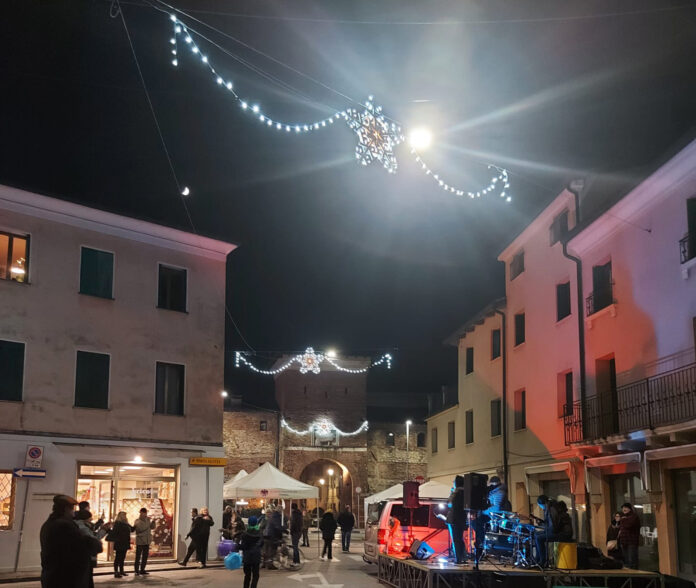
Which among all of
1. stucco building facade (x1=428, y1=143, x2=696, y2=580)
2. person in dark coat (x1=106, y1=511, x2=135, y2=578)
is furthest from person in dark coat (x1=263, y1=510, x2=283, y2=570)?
stucco building facade (x1=428, y1=143, x2=696, y2=580)

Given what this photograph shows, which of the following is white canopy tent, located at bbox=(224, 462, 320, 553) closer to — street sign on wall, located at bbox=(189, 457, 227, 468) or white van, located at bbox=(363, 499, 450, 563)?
street sign on wall, located at bbox=(189, 457, 227, 468)

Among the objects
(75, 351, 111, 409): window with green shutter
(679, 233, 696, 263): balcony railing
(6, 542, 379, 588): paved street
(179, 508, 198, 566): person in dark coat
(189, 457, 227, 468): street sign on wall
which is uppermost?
(679, 233, 696, 263): balcony railing

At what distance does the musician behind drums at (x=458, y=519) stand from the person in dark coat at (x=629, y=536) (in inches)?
143

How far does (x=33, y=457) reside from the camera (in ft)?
62.2

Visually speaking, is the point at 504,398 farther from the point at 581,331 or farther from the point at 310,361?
the point at 310,361

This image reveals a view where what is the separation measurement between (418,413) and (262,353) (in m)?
12.8

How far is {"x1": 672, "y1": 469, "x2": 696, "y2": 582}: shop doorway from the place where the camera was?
15.9 metres

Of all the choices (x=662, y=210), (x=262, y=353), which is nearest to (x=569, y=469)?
(x=662, y=210)

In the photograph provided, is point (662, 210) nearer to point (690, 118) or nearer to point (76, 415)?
point (690, 118)

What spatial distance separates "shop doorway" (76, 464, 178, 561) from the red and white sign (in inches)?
50.2

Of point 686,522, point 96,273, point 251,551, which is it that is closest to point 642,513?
point 686,522

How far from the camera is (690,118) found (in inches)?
736

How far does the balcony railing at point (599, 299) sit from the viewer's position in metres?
19.9

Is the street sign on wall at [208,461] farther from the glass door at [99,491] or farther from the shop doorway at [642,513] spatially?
the shop doorway at [642,513]
